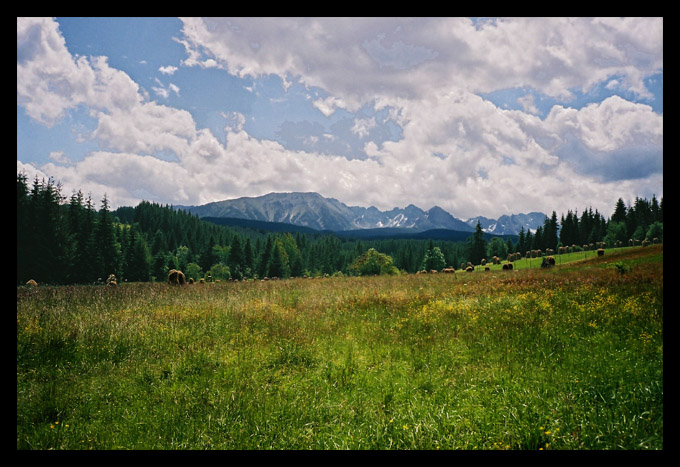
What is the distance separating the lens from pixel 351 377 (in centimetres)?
590

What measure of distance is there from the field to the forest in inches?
956

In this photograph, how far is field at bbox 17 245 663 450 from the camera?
13.6 ft

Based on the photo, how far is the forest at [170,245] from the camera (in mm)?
40875

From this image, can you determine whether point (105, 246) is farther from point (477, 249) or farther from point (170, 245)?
point (477, 249)

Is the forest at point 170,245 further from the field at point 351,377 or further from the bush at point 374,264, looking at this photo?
the field at point 351,377

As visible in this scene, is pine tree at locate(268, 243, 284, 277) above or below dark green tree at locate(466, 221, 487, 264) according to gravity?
below

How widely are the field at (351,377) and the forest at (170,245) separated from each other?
24284mm

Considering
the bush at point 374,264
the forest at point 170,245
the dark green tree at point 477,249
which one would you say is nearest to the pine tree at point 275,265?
the forest at point 170,245

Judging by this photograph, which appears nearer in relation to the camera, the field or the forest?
the field

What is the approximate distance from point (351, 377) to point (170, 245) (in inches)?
4708

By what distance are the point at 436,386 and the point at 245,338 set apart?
4.93 meters

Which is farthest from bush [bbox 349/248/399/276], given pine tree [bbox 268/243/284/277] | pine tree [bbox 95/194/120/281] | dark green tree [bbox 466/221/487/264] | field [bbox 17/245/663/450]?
field [bbox 17/245/663/450]

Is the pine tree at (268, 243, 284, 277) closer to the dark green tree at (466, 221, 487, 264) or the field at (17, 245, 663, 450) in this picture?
the dark green tree at (466, 221, 487, 264)

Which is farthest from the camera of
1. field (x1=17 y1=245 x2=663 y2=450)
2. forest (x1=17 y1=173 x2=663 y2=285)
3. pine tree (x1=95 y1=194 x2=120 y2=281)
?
pine tree (x1=95 y1=194 x2=120 y2=281)
